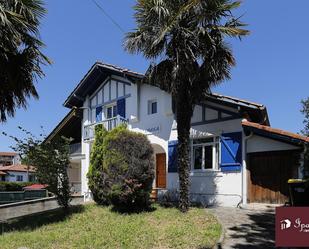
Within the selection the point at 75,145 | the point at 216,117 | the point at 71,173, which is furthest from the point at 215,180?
the point at 71,173

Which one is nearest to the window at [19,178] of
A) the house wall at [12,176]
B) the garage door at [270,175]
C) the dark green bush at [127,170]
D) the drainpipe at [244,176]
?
the house wall at [12,176]

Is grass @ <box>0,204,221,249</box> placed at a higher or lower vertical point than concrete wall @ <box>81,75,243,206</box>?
lower

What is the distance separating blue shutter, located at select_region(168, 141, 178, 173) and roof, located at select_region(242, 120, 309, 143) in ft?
13.5

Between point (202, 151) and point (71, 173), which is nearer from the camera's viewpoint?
point (202, 151)

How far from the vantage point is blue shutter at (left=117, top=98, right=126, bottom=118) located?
2308 cm

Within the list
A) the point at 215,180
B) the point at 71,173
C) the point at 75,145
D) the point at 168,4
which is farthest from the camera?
the point at 71,173

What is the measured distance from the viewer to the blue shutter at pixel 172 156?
1970 centimetres

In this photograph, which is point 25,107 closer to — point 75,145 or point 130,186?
point 130,186

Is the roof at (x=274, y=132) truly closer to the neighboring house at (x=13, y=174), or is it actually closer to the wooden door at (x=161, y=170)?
the wooden door at (x=161, y=170)

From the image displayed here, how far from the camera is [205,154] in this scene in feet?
61.7

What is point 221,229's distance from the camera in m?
11.5

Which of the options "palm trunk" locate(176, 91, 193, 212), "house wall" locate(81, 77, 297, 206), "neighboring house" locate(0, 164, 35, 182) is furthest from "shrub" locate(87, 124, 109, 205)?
"neighboring house" locate(0, 164, 35, 182)

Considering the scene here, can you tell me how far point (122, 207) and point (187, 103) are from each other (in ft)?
14.1

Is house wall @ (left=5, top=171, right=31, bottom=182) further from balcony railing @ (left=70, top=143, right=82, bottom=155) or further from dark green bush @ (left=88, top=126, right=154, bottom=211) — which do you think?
dark green bush @ (left=88, top=126, right=154, bottom=211)
